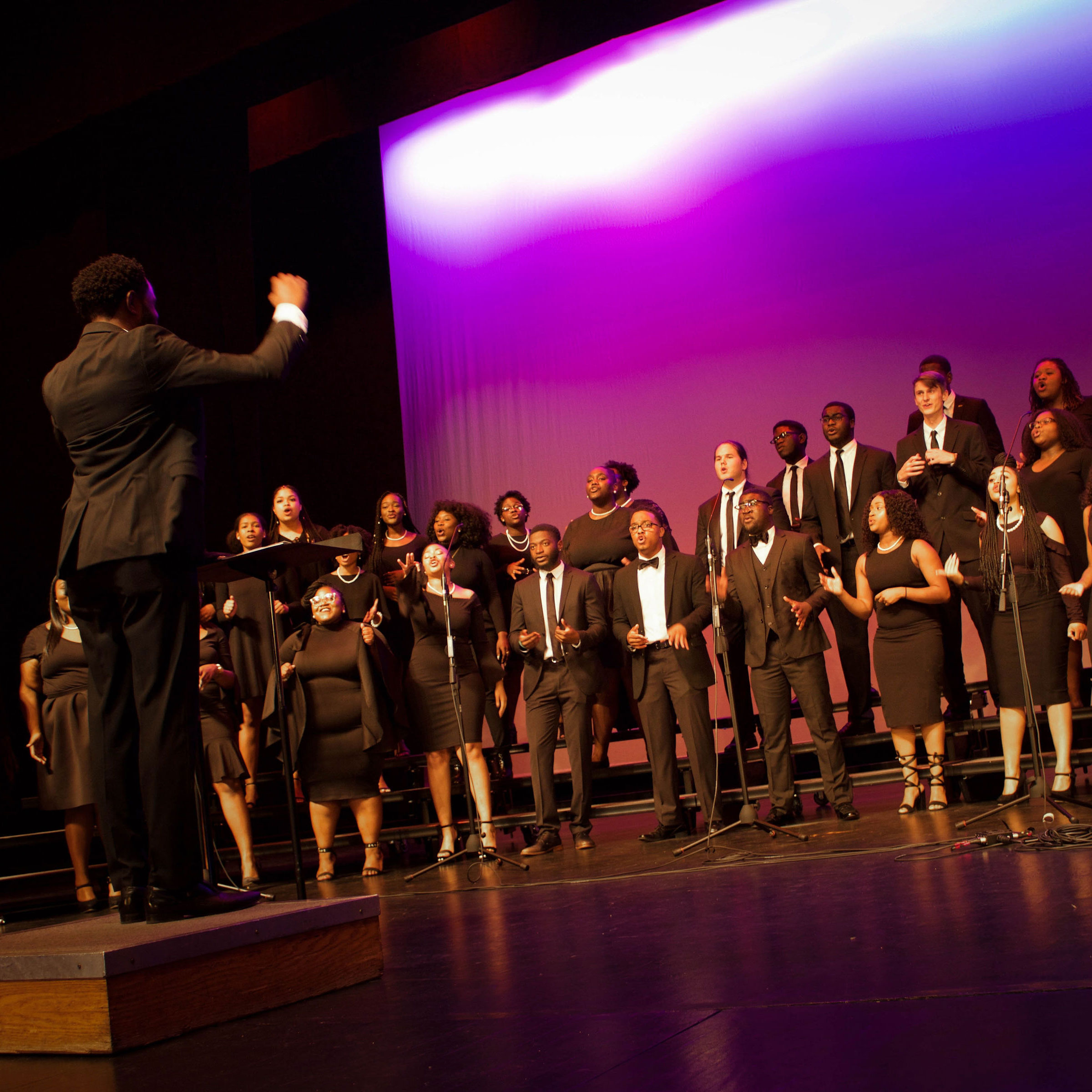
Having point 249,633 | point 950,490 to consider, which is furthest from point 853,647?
point 249,633

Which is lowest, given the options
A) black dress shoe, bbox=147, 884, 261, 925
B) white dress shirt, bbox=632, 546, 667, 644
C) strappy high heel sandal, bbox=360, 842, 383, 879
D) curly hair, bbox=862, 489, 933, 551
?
strappy high heel sandal, bbox=360, 842, 383, 879

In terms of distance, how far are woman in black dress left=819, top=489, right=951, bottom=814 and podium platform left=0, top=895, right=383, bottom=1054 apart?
11.9ft

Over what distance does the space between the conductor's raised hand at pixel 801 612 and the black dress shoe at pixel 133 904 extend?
3778mm

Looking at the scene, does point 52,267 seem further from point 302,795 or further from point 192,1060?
point 192,1060

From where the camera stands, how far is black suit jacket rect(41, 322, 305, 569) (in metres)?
2.55

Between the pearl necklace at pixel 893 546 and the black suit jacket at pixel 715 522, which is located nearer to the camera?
the pearl necklace at pixel 893 546

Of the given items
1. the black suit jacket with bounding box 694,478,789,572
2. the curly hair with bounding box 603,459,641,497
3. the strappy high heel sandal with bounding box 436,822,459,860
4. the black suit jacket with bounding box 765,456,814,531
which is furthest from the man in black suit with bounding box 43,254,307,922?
the curly hair with bounding box 603,459,641,497

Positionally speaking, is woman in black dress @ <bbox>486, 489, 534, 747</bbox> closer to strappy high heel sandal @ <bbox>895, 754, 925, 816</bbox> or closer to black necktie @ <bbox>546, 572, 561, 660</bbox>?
black necktie @ <bbox>546, 572, 561, 660</bbox>

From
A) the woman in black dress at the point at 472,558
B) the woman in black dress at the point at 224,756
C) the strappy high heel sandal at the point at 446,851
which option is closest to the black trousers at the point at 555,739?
the strappy high heel sandal at the point at 446,851

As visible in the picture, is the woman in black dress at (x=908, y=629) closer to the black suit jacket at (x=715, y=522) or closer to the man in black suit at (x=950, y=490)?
the man in black suit at (x=950, y=490)

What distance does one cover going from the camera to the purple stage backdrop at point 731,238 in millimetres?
7934

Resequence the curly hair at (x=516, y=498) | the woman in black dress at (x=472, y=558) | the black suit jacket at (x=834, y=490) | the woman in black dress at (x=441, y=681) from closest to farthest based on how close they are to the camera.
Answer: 1. the woman in black dress at (x=441, y=681)
2. the black suit jacket at (x=834, y=490)
3. the woman in black dress at (x=472, y=558)
4. the curly hair at (x=516, y=498)

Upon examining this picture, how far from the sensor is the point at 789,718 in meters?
5.95

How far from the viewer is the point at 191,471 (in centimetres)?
260
